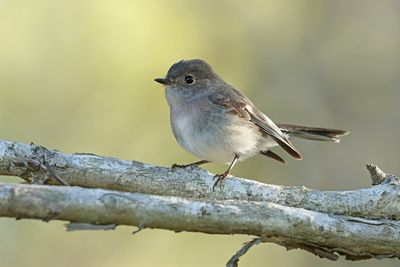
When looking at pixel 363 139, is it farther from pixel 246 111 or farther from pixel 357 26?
pixel 246 111

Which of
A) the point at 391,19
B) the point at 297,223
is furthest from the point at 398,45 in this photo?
the point at 297,223

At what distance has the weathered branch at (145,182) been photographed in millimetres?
4488

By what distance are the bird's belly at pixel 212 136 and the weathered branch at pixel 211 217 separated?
183 centimetres

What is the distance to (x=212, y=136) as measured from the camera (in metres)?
5.85

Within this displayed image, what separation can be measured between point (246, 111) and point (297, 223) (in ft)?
8.27

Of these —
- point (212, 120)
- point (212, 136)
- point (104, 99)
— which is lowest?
point (212, 136)

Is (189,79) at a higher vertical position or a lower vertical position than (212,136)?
higher

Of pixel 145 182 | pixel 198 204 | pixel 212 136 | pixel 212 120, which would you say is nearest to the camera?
pixel 198 204

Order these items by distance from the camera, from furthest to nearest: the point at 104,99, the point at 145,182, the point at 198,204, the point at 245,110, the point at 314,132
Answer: the point at 104,99 → the point at 314,132 → the point at 245,110 → the point at 145,182 → the point at 198,204

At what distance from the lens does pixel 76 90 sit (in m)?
7.02

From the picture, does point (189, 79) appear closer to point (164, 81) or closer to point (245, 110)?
point (164, 81)

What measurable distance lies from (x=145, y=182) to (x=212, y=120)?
1505 mm

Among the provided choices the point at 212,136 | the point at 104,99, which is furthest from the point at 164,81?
the point at 104,99

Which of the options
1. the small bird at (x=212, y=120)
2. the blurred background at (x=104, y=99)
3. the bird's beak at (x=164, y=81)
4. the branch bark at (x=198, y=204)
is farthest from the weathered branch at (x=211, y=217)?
the blurred background at (x=104, y=99)
